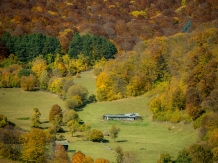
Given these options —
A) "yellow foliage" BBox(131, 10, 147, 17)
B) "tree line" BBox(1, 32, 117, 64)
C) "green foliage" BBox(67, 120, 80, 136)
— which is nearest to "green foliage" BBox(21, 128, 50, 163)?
"green foliage" BBox(67, 120, 80, 136)

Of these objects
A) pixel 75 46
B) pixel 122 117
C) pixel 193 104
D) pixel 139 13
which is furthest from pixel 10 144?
pixel 139 13

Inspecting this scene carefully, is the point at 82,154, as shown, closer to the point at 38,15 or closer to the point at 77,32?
→ the point at 77,32

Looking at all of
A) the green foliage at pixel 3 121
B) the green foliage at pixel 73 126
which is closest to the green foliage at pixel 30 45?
the green foliage at pixel 3 121

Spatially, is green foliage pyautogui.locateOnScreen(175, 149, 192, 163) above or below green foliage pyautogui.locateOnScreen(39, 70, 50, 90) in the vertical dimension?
below

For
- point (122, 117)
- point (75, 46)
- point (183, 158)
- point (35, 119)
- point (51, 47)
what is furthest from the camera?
point (75, 46)

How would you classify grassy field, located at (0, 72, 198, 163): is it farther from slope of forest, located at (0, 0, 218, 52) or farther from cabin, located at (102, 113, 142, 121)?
slope of forest, located at (0, 0, 218, 52)

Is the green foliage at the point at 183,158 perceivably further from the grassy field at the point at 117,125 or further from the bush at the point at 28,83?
the bush at the point at 28,83

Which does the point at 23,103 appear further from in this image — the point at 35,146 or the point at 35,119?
the point at 35,146
